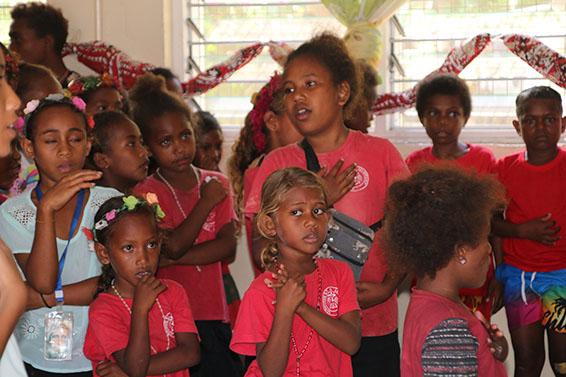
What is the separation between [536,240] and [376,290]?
1677 mm

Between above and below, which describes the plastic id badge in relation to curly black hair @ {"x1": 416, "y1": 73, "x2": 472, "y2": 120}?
below

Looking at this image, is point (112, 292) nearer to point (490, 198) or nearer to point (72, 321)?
point (72, 321)

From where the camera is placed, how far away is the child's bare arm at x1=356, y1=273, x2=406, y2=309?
311cm

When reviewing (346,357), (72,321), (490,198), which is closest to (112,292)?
(72,321)

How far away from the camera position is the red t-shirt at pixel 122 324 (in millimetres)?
3010

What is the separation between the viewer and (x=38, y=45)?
5438 millimetres

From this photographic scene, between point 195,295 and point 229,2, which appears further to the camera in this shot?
point 229,2

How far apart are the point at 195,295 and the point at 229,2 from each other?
105 inches

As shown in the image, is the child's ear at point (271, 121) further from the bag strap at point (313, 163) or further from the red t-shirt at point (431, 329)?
the red t-shirt at point (431, 329)

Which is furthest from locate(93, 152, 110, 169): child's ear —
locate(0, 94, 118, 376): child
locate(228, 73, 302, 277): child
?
locate(228, 73, 302, 277): child

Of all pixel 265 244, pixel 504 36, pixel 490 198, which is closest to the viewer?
pixel 490 198

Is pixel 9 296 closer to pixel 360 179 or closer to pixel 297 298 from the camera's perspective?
pixel 297 298

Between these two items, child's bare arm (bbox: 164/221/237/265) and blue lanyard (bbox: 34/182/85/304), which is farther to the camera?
child's bare arm (bbox: 164/221/237/265)

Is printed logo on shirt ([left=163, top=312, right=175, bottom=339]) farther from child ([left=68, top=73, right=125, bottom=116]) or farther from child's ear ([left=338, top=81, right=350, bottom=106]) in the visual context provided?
child ([left=68, top=73, right=125, bottom=116])
